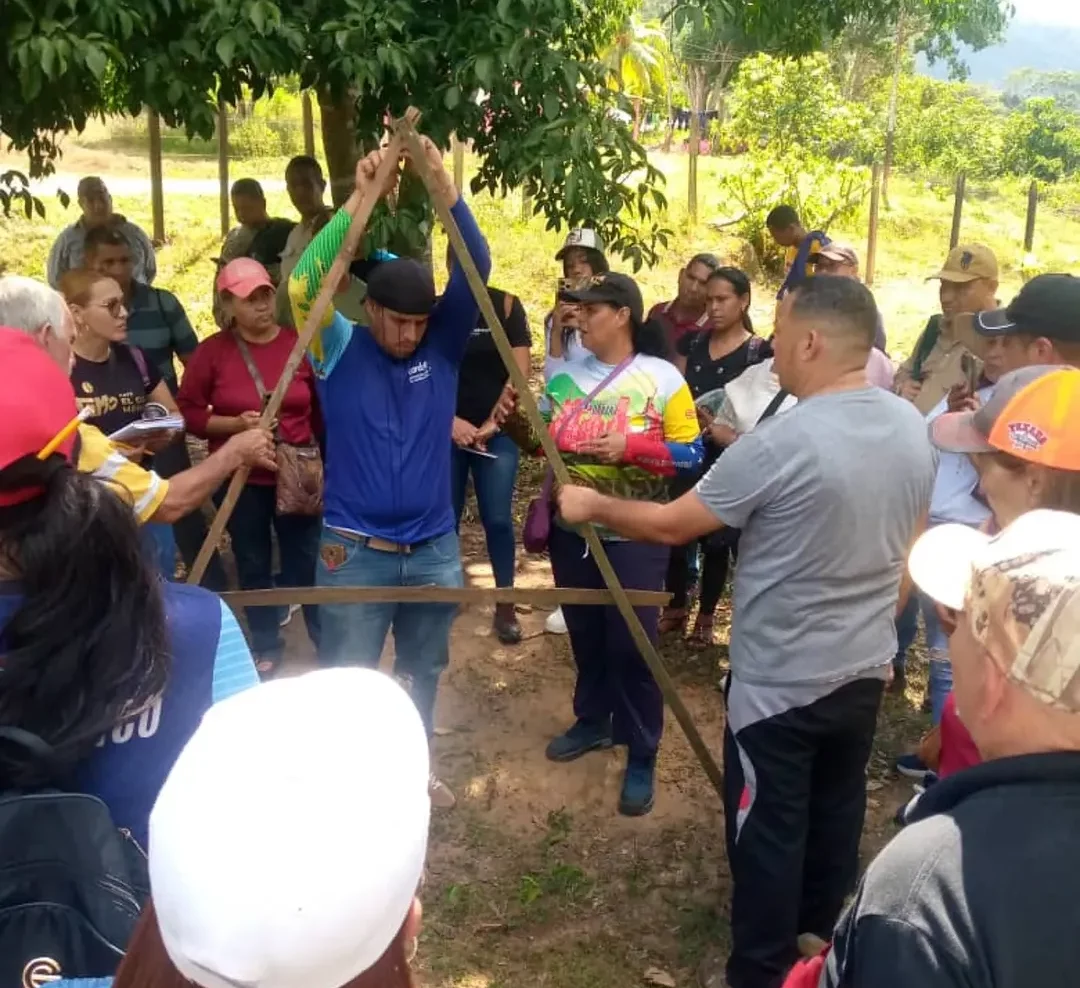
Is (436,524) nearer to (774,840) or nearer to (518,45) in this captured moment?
(774,840)

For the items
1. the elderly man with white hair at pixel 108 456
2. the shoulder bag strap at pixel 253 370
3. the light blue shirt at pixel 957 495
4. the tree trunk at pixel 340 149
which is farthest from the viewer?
the tree trunk at pixel 340 149

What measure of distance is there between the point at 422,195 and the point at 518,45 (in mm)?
805

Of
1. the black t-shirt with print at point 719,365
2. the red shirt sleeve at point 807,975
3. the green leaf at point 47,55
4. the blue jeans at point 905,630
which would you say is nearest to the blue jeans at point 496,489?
the black t-shirt with print at point 719,365

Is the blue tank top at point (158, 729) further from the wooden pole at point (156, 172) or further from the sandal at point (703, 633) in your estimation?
the wooden pole at point (156, 172)

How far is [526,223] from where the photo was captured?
631 inches

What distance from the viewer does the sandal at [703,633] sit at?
4.86 metres

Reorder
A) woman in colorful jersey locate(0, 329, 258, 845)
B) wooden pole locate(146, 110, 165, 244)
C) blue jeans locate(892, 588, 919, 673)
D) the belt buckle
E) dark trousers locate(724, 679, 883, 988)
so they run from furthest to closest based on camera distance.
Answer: wooden pole locate(146, 110, 165, 244)
blue jeans locate(892, 588, 919, 673)
the belt buckle
dark trousers locate(724, 679, 883, 988)
woman in colorful jersey locate(0, 329, 258, 845)

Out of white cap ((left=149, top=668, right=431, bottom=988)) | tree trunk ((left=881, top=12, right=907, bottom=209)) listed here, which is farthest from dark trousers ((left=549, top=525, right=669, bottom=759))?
tree trunk ((left=881, top=12, right=907, bottom=209))

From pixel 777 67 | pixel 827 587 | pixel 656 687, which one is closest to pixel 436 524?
pixel 656 687

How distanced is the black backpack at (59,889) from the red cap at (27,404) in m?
0.38

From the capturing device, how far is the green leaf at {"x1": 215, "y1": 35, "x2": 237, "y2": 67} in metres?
A: 3.51

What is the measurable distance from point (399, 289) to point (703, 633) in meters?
2.51

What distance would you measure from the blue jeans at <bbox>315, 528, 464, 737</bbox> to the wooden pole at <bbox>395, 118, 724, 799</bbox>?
52cm

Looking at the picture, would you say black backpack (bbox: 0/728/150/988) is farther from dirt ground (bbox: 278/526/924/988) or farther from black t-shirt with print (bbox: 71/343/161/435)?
black t-shirt with print (bbox: 71/343/161/435)
